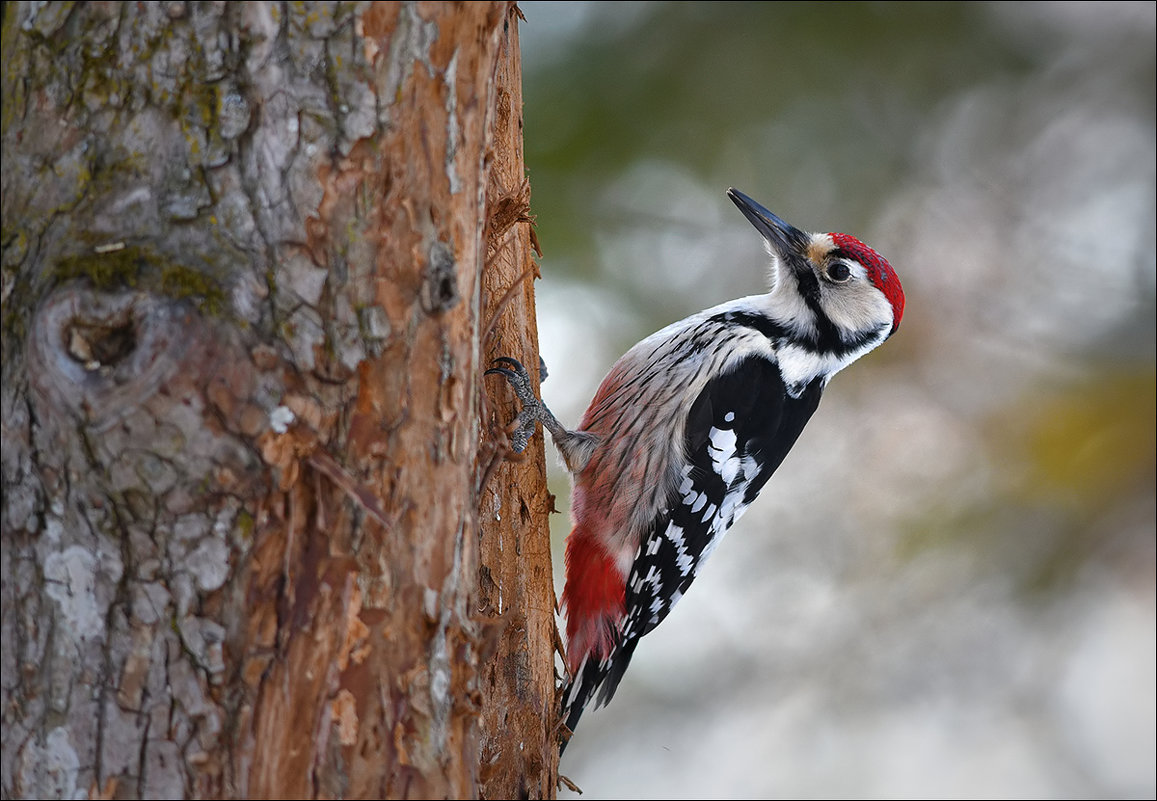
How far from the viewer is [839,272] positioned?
10.6 feet

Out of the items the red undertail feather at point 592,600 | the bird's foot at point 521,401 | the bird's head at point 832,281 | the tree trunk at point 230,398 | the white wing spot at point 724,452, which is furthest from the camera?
the bird's head at point 832,281

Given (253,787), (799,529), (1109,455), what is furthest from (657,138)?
(253,787)

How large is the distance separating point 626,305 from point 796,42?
1278 mm

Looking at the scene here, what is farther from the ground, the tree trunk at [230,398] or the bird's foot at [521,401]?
the bird's foot at [521,401]

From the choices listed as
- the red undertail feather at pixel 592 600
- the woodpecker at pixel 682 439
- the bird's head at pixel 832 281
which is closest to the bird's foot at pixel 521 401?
the woodpecker at pixel 682 439

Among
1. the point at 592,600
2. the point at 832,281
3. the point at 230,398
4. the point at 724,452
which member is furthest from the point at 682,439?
the point at 230,398

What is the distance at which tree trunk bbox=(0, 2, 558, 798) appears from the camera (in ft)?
3.85

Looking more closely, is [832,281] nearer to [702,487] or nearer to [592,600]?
[702,487]

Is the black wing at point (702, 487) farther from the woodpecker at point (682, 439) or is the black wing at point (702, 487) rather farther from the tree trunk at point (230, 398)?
the tree trunk at point (230, 398)

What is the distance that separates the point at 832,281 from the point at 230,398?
243cm

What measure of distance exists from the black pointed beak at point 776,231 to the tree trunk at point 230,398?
2030 millimetres

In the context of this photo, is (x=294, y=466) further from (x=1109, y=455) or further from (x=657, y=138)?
(x=1109, y=455)

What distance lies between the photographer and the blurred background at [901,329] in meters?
4.16

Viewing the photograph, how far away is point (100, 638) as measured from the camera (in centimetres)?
119
